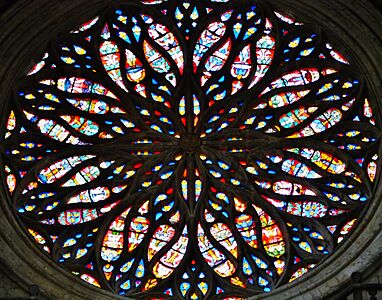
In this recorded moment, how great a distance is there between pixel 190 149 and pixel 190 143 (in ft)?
0.32

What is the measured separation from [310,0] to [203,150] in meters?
2.28

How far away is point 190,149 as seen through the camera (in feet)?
57.4

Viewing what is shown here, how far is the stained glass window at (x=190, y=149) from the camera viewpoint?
648 inches

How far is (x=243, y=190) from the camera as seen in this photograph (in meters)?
17.0

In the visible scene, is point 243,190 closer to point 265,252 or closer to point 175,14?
point 265,252

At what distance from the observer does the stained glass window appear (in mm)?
16469

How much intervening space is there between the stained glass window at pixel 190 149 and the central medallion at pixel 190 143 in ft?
0.04

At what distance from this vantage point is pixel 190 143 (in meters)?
17.6

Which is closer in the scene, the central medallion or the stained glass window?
the stained glass window

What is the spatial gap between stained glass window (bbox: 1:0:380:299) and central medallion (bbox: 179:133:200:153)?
0.01m

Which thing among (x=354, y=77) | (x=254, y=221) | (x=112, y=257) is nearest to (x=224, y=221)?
(x=254, y=221)

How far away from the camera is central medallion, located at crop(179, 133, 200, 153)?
17.5m

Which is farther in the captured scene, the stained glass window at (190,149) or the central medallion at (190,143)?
the central medallion at (190,143)

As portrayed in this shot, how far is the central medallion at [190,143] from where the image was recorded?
1750 cm
